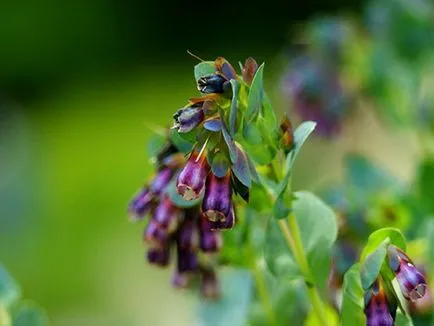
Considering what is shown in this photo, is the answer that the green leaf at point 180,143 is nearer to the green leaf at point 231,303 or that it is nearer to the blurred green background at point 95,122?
the green leaf at point 231,303

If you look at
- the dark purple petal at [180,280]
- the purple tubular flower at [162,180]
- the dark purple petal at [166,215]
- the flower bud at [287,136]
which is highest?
the flower bud at [287,136]

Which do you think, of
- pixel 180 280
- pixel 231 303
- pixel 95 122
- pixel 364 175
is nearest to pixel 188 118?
pixel 180 280

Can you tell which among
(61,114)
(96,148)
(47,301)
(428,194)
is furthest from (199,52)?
(428,194)

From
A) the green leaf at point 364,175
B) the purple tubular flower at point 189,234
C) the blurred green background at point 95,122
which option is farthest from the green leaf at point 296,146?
the blurred green background at point 95,122

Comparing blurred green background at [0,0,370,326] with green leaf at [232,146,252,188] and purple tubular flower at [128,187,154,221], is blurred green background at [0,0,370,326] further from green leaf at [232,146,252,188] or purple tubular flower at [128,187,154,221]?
green leaf at [232,146,252,188]

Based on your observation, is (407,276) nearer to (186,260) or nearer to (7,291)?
(186,260)

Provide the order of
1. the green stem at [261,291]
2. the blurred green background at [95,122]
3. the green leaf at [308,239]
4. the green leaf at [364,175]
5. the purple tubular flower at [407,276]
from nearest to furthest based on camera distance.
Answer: the purple tubular flower at [407,276] < the green leaf at [308,239] < the green stem at [261,291] < the green leaf at [364,175] < the blurred green background at [95,122]

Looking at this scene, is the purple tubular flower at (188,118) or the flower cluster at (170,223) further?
the flower cluster at (170,223)

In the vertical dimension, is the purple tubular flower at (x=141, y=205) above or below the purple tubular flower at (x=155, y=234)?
above

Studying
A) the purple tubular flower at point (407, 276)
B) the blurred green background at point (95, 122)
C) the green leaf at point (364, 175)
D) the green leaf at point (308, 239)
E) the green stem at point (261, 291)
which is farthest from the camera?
the blurred green background at point (95, 122)
